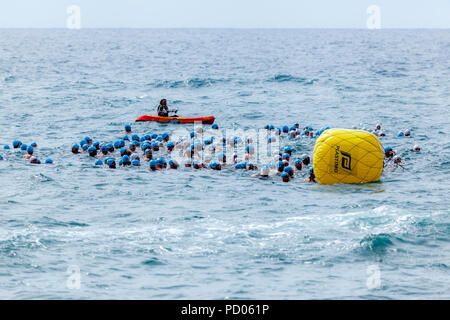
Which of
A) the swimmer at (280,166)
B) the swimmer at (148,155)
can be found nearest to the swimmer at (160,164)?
the swimmer at (148,155)

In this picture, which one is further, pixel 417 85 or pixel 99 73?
pixel 99 73

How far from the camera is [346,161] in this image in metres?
18.0

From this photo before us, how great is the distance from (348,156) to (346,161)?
216mm

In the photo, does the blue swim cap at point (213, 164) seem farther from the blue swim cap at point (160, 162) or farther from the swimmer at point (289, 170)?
the swimmer at point (289, 170)

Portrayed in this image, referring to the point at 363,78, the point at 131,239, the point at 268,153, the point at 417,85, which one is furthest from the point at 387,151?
the point at 363,78

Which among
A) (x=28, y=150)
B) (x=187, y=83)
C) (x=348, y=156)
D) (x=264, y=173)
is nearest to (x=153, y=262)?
(x=348, y=156)

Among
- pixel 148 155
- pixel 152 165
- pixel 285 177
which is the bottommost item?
pixel 285 177

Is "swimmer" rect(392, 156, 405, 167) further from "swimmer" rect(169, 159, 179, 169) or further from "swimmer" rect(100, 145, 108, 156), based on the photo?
"swimmer" rect(100, 145, 108, 156)

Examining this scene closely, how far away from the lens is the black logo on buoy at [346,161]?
17.9 metres

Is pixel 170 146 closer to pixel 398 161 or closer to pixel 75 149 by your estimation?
pixel 75 149

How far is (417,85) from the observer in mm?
50156

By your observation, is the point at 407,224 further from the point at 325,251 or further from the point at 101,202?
the point at 101,202

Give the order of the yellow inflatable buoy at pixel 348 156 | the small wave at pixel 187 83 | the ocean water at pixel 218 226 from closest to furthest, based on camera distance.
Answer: the ocean water at pixel 218 226
the yellow inflatable buoy at pixel 348 156
the small wave at pixel 187 83
